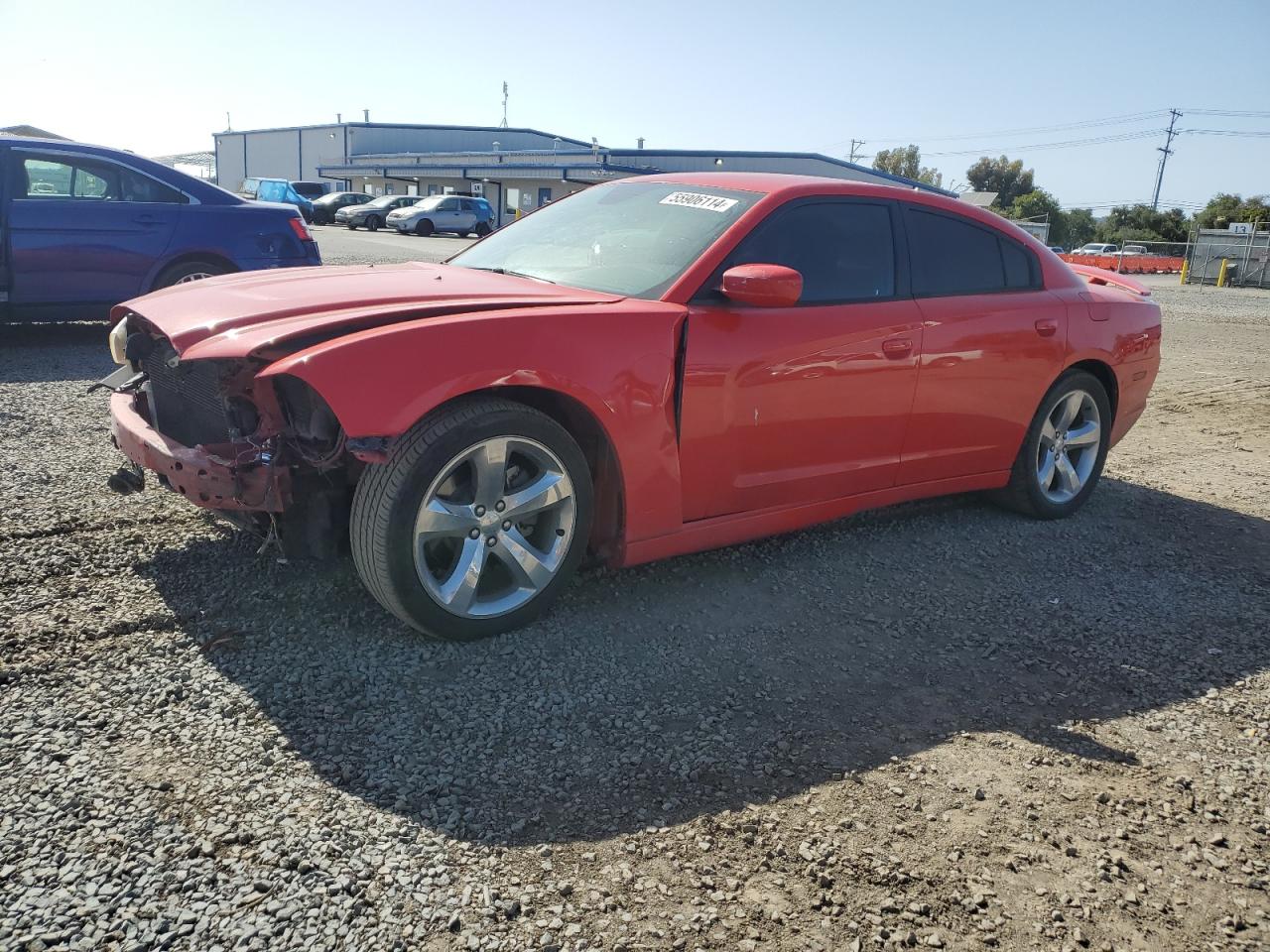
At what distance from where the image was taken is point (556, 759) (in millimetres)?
2695

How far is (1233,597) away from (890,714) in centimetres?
224

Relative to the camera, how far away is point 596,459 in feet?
11.6

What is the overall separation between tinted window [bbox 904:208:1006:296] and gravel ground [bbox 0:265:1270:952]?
1295 millimetres

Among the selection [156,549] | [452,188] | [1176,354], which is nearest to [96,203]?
[156,549]

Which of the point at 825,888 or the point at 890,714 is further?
the point at 890,714

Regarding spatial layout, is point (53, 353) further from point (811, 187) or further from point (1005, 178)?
point (1005, 178)

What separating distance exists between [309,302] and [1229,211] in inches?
3021

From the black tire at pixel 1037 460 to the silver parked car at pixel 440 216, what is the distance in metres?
31.2

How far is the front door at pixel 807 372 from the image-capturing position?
3.64 meters

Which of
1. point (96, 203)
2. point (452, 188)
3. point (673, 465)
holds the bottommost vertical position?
point (673, 465)

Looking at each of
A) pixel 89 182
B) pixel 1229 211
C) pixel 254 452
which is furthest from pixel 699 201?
pixel 1229 211

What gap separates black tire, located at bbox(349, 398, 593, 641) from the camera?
303 cm

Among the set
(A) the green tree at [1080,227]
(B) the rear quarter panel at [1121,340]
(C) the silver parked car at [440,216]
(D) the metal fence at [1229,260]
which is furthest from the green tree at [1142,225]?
(B) the rear quarter panel at [1121,340]

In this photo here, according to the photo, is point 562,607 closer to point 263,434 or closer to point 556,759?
point 556,759
